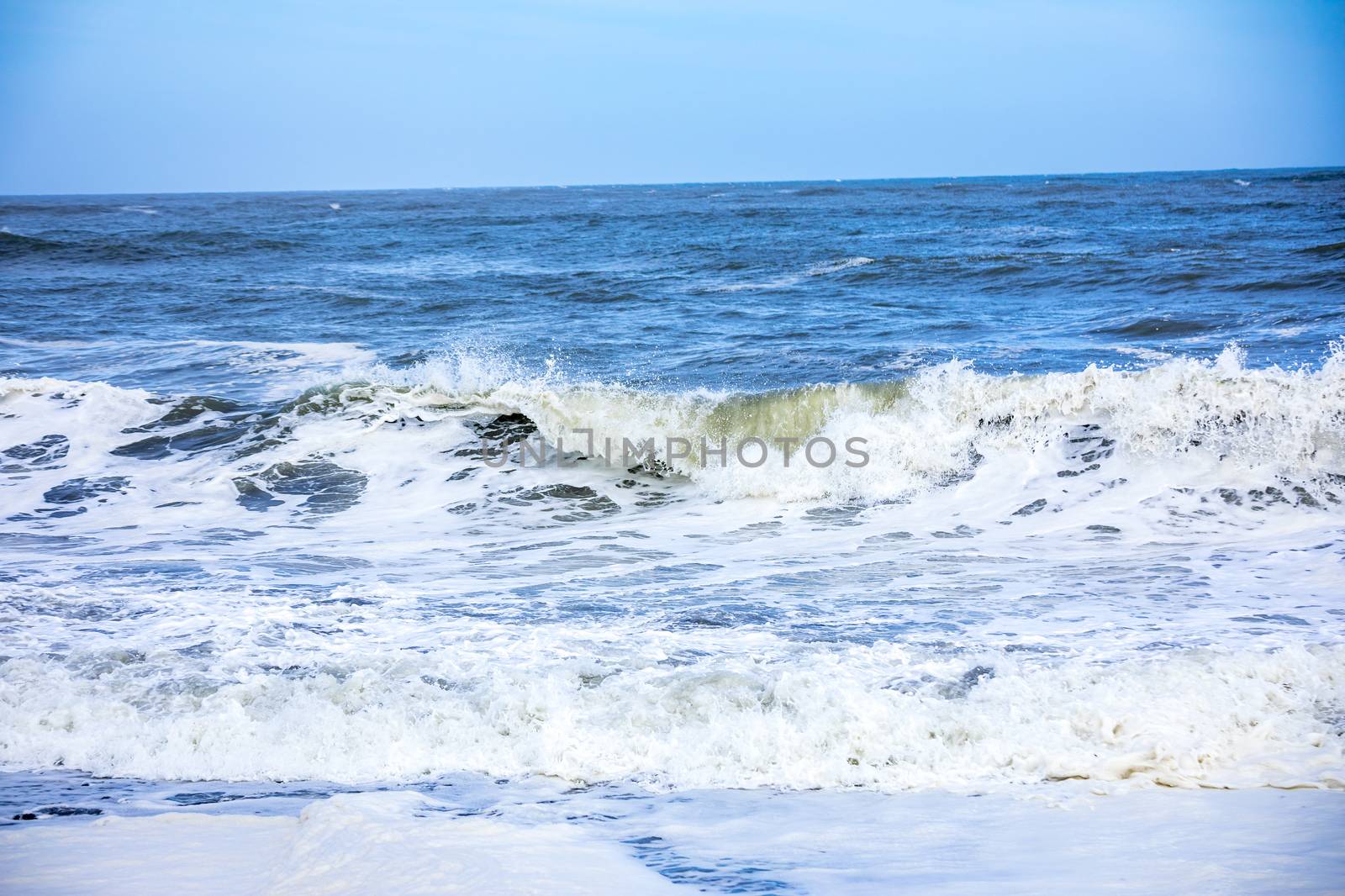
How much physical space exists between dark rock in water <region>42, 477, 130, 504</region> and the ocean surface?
0.06 metres

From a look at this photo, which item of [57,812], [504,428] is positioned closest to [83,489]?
[504,428]

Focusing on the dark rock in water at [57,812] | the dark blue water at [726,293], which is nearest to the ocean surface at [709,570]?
the dark rock in water at [57,812]

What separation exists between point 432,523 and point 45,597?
2752 mm

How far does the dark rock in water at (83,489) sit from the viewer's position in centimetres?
828

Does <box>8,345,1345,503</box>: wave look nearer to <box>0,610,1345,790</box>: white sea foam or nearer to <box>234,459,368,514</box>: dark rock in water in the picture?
<box>234,459,368,514</box>: dark rock in water

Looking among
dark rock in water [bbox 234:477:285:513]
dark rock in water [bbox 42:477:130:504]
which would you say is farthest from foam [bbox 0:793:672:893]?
dark rock in water [bbox 42:477:130:504]

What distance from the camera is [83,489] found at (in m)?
8.52

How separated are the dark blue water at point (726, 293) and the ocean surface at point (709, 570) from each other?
15 cm

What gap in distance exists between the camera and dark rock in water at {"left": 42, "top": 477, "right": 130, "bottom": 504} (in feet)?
27.2

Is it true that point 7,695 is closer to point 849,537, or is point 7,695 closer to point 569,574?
point 569,574

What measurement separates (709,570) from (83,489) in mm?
5893

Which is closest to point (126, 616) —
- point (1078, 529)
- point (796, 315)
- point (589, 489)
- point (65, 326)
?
point (589, 489)

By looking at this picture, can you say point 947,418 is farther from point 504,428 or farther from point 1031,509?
point 504,428

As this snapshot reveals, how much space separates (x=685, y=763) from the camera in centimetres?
368
